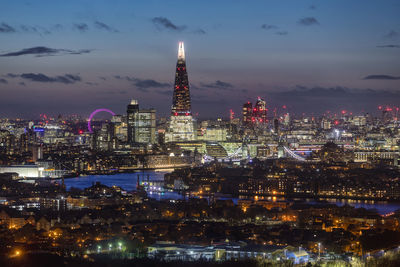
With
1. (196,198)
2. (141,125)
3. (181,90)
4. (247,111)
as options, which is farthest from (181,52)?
(196,198)

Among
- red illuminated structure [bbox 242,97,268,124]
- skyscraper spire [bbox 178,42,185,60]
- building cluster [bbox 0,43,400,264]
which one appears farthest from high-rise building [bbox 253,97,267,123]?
skyscraper spire [bbox 178,42,185,60]

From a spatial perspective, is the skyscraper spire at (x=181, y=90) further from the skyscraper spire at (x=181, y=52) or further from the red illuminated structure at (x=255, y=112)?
the red illuminated structure at (x=255, y=112)

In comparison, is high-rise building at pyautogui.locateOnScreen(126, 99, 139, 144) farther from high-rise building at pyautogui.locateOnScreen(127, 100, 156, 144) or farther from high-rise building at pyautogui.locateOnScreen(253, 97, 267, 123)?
high-rise building at pyautogui.locateOnScreen(253, 97, 267, 123)

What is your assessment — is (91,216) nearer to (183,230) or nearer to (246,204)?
(183,230)

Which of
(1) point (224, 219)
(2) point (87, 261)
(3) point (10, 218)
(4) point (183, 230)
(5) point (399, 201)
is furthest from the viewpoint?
(5) point (399, 201)

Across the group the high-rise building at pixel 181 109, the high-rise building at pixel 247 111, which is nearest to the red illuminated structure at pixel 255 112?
the high-rise building at pixel 247 111

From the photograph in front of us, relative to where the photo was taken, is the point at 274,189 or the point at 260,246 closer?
the point at 260,246

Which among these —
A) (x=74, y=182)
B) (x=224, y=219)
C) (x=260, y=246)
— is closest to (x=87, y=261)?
(x=260, y=246)
